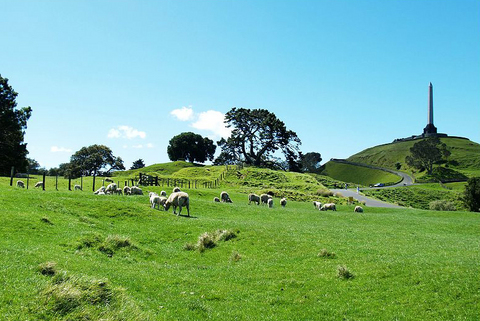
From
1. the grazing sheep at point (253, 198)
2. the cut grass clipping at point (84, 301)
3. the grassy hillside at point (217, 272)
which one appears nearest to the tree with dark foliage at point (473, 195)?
the grazing sheep at point (253, 198)

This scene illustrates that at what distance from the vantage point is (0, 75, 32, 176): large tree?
238 feet

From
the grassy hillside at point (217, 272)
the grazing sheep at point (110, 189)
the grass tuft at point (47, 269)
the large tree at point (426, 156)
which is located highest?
the large tree at point (426, 156)

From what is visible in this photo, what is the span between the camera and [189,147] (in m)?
166

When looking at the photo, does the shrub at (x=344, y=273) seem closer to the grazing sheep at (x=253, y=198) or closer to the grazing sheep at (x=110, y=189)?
the grazing sheep at (x=110, y=189)

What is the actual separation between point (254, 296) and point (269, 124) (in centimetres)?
10915

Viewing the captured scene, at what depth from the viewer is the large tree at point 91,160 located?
4582 inches

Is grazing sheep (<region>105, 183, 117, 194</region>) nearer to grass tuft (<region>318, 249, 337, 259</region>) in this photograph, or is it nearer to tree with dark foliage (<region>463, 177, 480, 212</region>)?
grass tuft (<region>318, 249, 337, 259</region>)

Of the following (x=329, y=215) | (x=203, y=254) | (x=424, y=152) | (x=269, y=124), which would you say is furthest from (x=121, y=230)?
(x=424, y=152)

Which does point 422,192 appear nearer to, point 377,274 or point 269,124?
point 269,124

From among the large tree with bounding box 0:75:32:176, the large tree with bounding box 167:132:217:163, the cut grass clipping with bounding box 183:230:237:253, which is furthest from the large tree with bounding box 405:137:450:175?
the cut grass clipping with bounding box 183:230:237:253

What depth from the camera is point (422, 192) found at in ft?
383

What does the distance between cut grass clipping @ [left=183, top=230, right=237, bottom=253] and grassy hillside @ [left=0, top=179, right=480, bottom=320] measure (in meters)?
0.40

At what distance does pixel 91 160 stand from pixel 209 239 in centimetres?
10586

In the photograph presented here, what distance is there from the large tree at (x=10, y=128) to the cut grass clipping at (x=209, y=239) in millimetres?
66206
